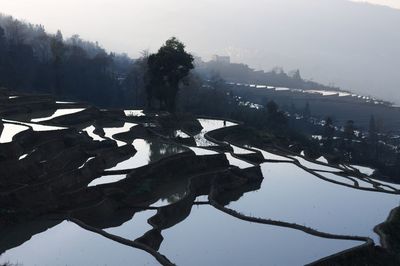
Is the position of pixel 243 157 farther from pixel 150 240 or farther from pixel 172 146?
pixel 150 240

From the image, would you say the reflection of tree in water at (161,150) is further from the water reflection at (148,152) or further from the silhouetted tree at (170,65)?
the silhouetted tree at (170,65)

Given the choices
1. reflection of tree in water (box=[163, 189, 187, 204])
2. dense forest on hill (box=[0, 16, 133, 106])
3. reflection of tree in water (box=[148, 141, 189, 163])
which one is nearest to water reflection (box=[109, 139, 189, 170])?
reflection of tree in water (box=[148, 141, 189, 163])

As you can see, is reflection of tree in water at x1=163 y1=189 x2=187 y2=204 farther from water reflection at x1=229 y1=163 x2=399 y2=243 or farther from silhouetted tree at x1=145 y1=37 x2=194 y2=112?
silhouetted tree at x1=145 y1=37 x2=194 y2=112

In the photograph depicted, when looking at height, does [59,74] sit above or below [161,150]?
above

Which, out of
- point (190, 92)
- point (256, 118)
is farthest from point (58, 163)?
point (190, 92)

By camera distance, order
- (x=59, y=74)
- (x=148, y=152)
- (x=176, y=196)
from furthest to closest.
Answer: (x=59, y=74) → (x=148, y=152) → (x=176, y=196)

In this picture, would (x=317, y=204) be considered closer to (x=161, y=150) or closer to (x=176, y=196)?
(x=176, y=196)

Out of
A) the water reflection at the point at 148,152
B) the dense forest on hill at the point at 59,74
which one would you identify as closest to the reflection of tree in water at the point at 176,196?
the water reflection at the point at 148,152

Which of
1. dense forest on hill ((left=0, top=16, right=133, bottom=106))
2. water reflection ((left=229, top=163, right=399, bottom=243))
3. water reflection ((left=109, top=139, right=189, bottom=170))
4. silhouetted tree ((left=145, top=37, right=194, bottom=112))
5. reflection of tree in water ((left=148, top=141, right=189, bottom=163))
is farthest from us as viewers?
dense forest on hill ((left=0, top=16, right=133, bottom=106))

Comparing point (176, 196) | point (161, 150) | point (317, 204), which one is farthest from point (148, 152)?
point (317, 204)
